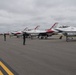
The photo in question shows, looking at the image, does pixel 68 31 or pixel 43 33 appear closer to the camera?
pixel 68 31

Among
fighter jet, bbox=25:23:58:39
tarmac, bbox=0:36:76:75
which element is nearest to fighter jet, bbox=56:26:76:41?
fighter jet, bbox=25:23:58:39

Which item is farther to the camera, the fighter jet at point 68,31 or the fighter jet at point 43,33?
the fighter jet at point 43,33

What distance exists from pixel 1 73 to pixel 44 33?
44335mm

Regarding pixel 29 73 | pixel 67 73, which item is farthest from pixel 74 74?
pixel 29 73

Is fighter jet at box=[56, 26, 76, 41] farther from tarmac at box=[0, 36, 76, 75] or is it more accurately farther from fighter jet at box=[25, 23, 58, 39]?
tarmac at box=[0, 36, 76, 75]

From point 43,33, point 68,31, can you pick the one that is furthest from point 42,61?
point 43,33

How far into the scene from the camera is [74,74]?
7.09 metres

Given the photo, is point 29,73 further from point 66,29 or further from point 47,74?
point 66,29

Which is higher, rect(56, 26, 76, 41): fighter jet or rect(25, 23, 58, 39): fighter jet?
rect(56, 26, 76, 41): fighter jet

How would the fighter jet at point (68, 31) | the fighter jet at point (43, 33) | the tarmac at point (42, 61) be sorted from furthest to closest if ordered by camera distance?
the fighter jet at point (43, 33)
the fighter jet at point (68, 31)
the tarmac at point (42, 61)

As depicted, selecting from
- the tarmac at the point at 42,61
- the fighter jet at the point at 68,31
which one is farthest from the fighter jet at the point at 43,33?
the tarmac at the point at 42,61

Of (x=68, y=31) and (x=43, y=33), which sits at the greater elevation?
(x=68, y=31)

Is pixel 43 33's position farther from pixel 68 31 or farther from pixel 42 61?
pixel 42 61

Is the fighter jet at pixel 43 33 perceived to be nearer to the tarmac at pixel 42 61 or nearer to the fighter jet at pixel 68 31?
the fighter jet at pixel 68 31
